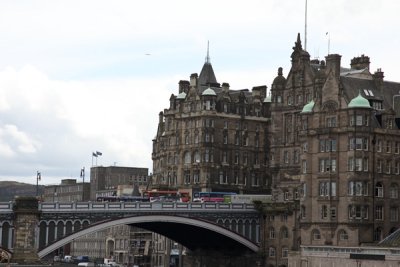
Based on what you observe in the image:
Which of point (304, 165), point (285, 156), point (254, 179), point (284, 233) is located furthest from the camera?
point (254, 179)

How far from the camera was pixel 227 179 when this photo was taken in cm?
19225

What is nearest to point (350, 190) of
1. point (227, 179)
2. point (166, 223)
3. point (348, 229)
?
point (348, 229)

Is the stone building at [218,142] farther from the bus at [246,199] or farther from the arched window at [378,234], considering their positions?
the arched window at [378,234]

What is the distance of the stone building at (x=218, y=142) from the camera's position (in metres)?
190

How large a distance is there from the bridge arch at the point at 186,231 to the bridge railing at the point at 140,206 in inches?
59.1

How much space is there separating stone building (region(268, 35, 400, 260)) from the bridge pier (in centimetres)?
4196

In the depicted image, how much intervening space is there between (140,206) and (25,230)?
20.1 metres

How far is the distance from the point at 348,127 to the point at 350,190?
9152mm

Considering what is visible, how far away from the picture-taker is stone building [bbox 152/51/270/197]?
190m

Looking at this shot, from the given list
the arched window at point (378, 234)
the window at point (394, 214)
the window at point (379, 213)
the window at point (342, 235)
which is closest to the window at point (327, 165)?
the window at point (379, 213)

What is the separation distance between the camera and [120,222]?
14500 cm

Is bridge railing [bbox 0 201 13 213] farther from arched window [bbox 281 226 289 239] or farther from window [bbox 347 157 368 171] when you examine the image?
window [bbox 347 157 368 171]

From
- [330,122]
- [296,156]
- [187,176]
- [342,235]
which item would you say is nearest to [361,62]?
[296,156]

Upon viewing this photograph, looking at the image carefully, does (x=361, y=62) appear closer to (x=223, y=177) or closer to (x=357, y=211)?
(x=223, y=177)
